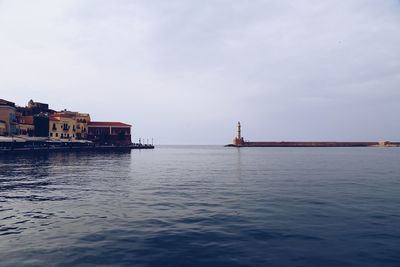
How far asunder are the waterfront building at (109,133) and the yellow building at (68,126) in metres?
3.45

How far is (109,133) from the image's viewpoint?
432ft

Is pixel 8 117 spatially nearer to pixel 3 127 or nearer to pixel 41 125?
pixel 3 127

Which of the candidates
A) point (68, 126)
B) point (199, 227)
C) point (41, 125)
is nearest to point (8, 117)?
point (41, 125)

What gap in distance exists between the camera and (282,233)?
41.6 ft

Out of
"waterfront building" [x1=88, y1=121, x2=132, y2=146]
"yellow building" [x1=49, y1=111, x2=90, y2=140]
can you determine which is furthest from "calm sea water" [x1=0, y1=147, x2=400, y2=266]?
"waterfront building" [x1=88, y1=121, x2=132, y2=146]

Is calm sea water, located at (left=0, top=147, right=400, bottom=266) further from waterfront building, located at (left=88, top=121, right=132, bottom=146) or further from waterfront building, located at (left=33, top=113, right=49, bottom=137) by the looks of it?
waterfront building, located at (left=88, top=121, right=132, bottom=146)

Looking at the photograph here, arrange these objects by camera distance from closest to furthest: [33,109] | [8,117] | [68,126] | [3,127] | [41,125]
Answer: [3,127] → [8,117] → [41,125] → [33,109] → [68,126]

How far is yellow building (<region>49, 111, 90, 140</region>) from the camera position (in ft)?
350

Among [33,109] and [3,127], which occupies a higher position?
[33,109]

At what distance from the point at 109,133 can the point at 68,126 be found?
2053 centimetres

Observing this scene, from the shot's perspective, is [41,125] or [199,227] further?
[41,125]

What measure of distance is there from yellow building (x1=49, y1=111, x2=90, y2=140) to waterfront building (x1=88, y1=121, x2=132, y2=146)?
3455 mm

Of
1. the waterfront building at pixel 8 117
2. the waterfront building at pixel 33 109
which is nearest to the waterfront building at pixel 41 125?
the waterfront building at pixel 33 109

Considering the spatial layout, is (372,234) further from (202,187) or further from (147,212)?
(202,187)
